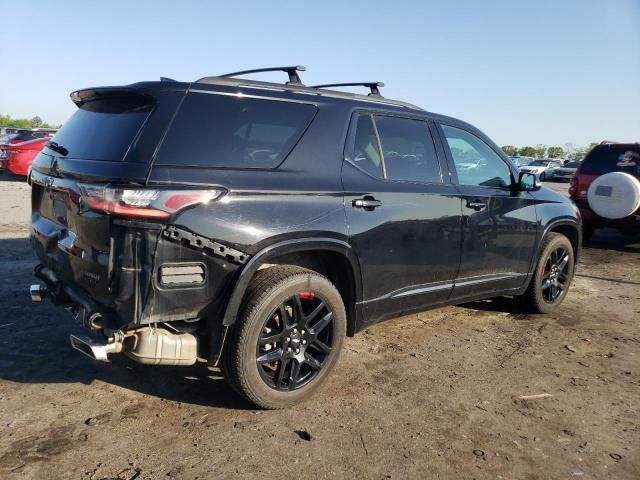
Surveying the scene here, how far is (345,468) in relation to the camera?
8.70 ft

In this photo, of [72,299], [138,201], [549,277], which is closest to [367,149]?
[138,201]

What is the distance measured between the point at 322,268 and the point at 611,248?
322 inches

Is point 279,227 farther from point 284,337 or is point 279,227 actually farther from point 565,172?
point 565,172

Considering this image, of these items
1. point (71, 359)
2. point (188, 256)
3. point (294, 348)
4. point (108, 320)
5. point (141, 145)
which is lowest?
point (71, 359)

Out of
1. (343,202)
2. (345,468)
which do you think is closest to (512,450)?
(345,468)

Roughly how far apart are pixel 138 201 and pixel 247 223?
567 millimetres

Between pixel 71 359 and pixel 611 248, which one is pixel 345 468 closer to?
pixel 71 359

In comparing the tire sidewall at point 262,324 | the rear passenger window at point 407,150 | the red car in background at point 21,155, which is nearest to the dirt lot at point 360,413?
the tire sidewall at point 262,324

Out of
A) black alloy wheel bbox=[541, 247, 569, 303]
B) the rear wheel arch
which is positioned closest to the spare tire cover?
black alloy wheel bbox=[541, 247, 569, 303]

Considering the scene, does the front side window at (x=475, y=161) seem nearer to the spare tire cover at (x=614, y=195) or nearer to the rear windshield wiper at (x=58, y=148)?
the rear windshield wiper at (x=58, y=148)

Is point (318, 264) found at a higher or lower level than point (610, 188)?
lower

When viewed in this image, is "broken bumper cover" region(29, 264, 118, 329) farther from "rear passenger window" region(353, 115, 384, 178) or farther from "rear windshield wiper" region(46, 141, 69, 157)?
"rear passenger window" region(353, 115, 384, 178)

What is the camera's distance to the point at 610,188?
8648 mm

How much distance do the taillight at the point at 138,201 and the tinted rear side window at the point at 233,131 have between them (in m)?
0.19
